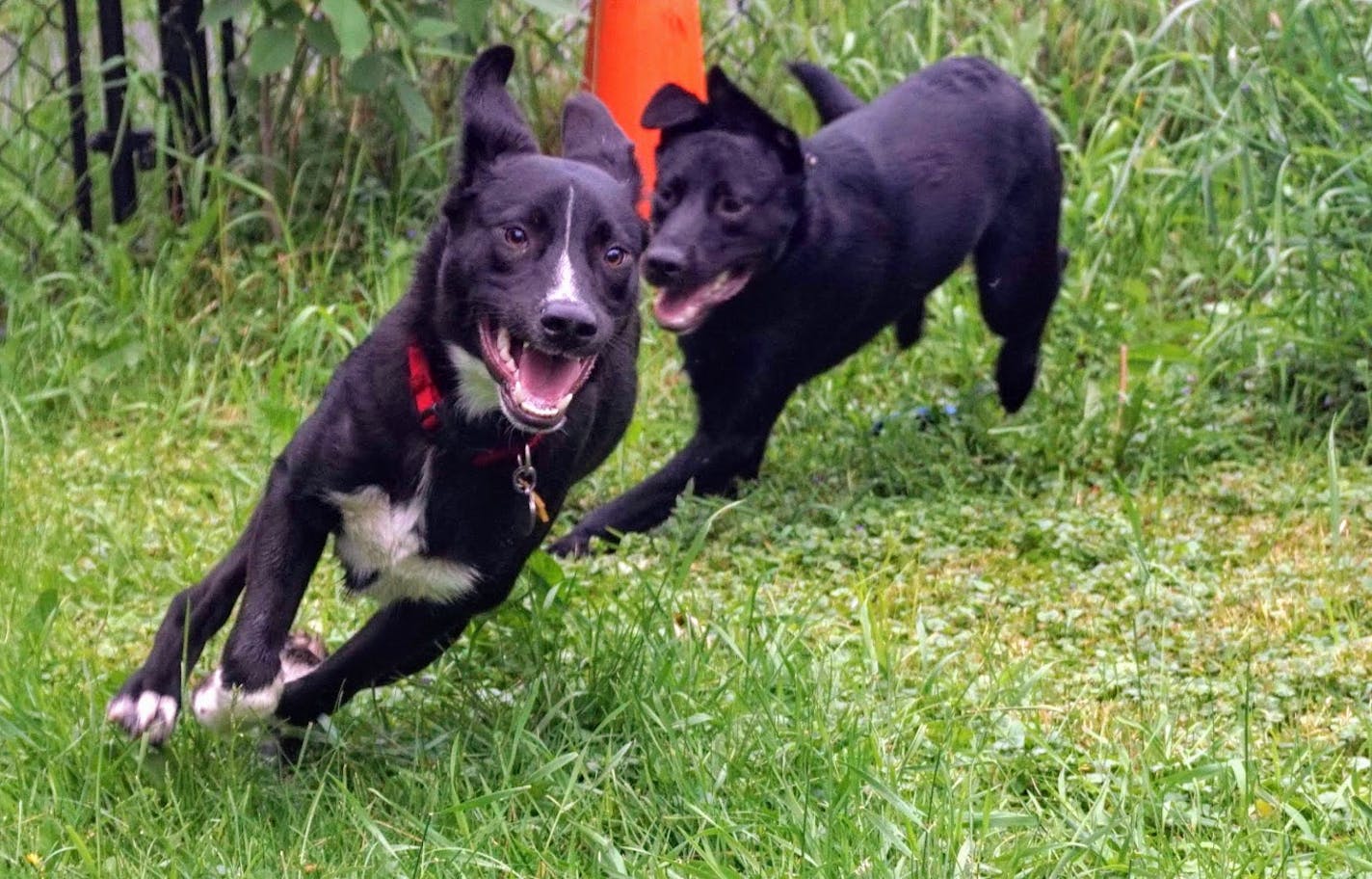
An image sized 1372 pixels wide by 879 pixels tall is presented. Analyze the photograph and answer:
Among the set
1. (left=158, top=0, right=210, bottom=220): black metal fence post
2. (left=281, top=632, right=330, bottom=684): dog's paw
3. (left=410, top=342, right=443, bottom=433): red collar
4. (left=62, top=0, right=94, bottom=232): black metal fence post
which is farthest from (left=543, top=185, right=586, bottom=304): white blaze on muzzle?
(left=62, top=0, right=94, bottom=232): black metal fence post

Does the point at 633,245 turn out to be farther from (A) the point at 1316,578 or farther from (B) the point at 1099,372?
(B) the point at 1099,372

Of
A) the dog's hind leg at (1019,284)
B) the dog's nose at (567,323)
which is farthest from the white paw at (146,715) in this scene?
the dog's hind leg at (1019,284)

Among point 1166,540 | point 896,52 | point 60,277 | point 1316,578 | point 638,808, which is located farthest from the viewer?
point 896,52

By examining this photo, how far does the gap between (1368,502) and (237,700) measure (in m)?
2.40

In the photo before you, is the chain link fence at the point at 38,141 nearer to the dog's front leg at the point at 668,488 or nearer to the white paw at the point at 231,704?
the dog's front leg at the point at 668,488

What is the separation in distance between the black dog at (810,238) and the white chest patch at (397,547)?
1.21 m

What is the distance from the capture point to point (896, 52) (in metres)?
5.68

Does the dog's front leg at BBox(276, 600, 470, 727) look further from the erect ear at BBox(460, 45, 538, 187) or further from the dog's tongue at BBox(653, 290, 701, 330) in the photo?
the dog's tongue at BBox(653, 290, 701, 330)

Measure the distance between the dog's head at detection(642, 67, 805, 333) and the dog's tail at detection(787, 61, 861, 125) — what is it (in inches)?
24.9

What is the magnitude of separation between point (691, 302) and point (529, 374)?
1.33m

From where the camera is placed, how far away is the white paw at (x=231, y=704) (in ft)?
8.77

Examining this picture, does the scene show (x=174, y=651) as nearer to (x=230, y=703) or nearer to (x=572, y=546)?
(x=230, y=703)

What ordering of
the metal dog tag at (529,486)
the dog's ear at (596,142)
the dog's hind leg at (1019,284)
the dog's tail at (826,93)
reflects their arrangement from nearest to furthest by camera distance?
the metal dog tag at (529,486)
the dog's ear at (596,142)
the dog's hind leg at (1019,284)
the dog's tail at (826,93)

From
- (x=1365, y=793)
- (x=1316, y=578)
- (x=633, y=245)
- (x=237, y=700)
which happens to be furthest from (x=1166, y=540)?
(x=237, y=700)
